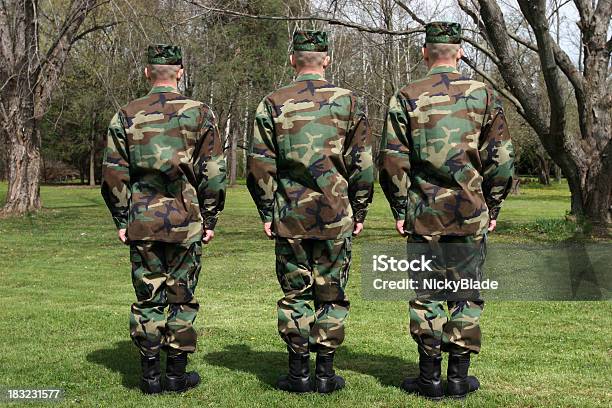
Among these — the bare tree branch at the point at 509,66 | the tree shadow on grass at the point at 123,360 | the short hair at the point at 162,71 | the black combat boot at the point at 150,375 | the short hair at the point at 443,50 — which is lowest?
the tree shadow on grass at the point at 123,360

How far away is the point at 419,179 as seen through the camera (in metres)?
4.49

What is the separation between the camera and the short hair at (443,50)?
4.45m

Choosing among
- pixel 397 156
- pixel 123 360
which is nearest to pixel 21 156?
pixel 123 360

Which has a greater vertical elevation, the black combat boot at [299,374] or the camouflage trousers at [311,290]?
the camouflage trousers at [311,290]

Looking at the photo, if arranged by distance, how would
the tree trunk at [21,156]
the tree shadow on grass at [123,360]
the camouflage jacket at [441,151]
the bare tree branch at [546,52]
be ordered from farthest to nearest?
1. the tree trunk at [21,156]
2. the bare tree branch at [546,52]
3. the tree shadow on grass at [123,360]
4. the camouflage jacket at [441,151]

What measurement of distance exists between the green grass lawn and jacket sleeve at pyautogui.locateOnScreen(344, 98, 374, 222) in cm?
127

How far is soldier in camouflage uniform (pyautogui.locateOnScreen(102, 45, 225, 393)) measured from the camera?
4.48 m

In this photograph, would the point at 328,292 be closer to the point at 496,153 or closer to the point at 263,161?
the point at 263,161

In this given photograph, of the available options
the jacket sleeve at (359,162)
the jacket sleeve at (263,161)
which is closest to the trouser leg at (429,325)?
the jacket sleeve at (359,162)

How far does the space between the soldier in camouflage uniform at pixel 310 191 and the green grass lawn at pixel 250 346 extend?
17.5 inches

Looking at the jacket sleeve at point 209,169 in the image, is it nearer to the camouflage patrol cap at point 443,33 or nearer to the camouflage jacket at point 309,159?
the camouflage jacket at point 309,159

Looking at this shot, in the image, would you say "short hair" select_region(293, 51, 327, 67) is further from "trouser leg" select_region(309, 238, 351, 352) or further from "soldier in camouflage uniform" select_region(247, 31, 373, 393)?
"trouser leg" select_region(309, 238, 351, 352)

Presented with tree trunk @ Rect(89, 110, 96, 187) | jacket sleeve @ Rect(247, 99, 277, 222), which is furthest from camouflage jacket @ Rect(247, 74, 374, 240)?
tree trunk @ Rect(89, 110, 96, 187)

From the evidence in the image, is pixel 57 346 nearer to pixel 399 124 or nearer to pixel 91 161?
pixel 399 124
